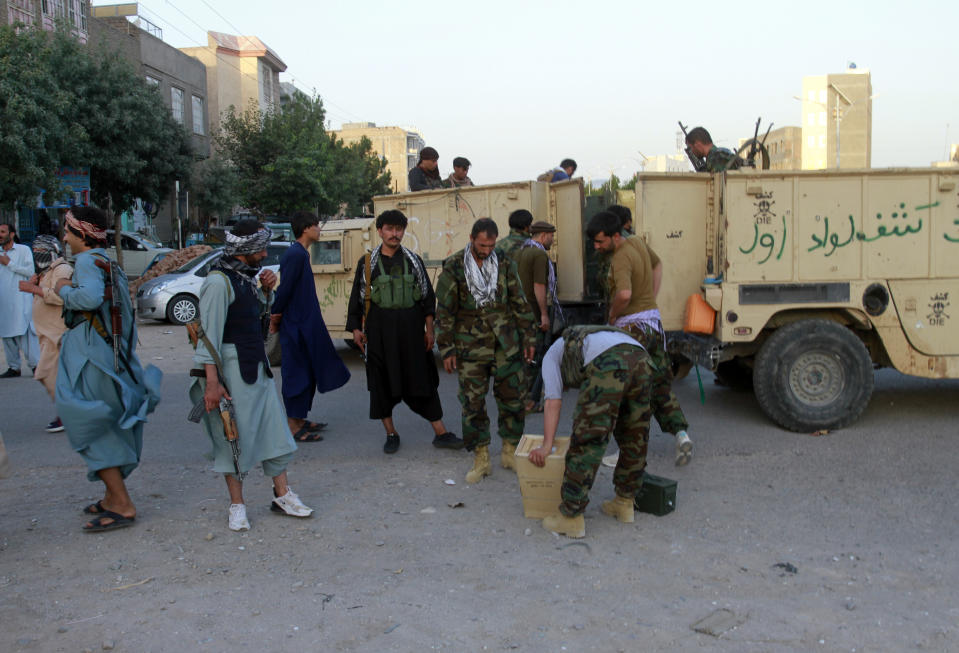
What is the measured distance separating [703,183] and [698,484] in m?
2.57

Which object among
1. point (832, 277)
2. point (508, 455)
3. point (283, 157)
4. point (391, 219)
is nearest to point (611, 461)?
point (508, 455)

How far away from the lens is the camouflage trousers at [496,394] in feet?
17.4

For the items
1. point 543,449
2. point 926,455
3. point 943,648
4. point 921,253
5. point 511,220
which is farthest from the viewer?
point 511,220

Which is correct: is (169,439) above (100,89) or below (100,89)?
below

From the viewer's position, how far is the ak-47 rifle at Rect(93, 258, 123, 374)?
442 cm

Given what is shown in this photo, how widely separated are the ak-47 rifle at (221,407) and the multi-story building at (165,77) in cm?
2476

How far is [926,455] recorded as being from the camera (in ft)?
18.9

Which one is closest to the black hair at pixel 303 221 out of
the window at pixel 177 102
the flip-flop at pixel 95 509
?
the flip-flop at pixel 95 509

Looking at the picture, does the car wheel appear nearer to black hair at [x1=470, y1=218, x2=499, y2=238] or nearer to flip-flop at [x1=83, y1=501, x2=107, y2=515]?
flip-flop at [x1=83, y1=501, x2=107, y2=515]

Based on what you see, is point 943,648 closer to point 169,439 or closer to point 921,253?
point 921,253

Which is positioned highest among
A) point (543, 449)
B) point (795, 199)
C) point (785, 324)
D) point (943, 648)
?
point (795, 199)

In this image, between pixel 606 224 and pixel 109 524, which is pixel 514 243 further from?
pixel 109 524

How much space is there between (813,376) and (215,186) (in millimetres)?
26948

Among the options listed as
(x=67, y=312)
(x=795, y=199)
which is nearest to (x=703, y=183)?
(x=795, y=199)
